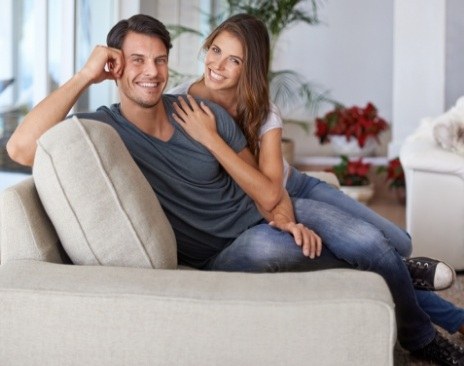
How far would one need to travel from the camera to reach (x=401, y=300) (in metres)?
2.08

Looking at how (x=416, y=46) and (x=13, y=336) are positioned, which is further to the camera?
(x=416, y=46)

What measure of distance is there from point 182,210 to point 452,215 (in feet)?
6.51

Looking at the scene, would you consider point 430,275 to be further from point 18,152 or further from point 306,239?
point 18,152

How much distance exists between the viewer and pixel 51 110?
1.93 m

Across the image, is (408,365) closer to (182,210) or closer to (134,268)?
(182,210)

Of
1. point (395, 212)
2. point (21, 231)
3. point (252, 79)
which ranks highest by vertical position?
point (252, 79)

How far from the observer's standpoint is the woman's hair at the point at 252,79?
235 centimetres

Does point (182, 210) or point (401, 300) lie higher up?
point (182, 210)

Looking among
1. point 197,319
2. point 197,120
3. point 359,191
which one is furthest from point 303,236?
point 359,191

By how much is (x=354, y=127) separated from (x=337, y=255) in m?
4.43

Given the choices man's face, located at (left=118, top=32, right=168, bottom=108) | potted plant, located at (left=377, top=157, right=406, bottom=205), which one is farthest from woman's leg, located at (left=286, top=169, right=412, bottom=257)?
potted plant, located at (left=377, top=157, right=406, bottom=205)

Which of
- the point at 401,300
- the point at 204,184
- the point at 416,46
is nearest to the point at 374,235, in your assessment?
the point at 401,300

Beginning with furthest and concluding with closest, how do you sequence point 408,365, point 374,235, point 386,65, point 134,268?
point 386,65
point 408,365
point 374,235
point 134,268

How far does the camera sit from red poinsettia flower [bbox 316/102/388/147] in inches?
248
